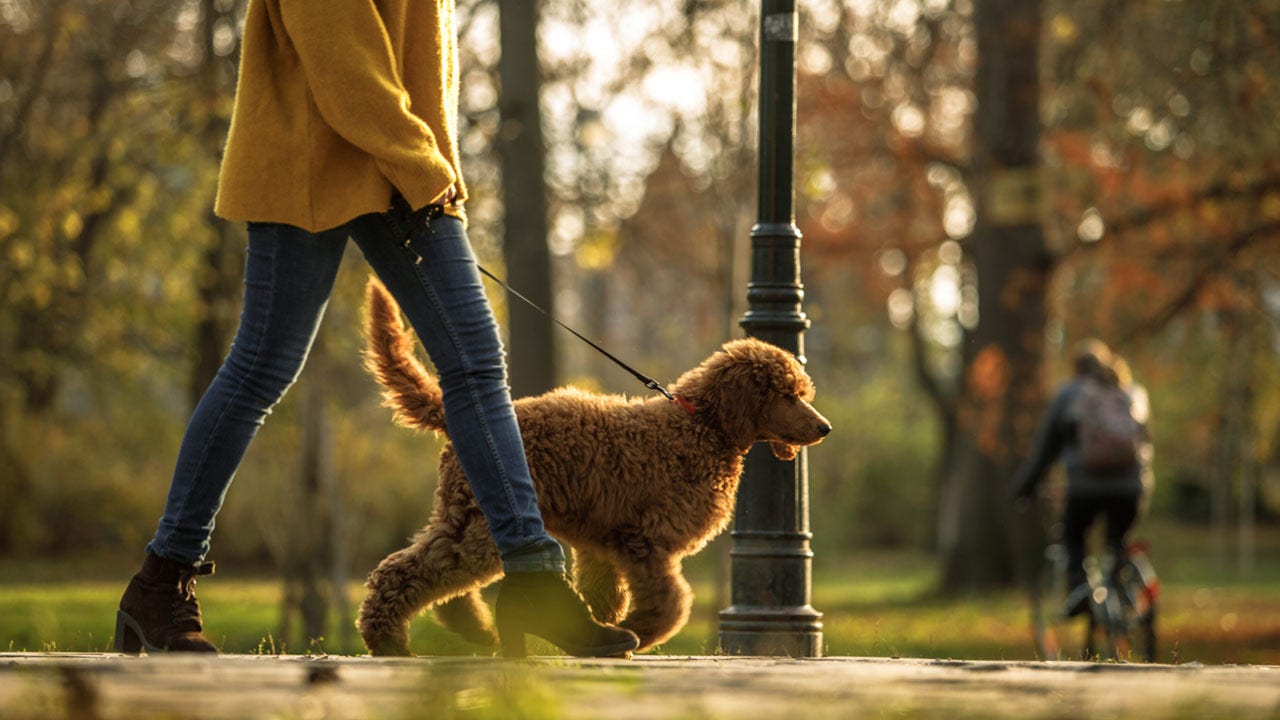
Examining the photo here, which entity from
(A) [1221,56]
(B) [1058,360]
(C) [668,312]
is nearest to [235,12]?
(A) [1221,56]

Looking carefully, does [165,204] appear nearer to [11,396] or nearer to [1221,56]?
[11,396]

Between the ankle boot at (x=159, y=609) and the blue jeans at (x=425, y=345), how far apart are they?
15cm

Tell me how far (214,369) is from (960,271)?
46.0ft

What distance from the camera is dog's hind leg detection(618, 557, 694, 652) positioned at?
5336mm

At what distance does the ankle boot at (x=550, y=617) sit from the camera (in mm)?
4859

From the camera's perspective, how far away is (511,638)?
16.1ft

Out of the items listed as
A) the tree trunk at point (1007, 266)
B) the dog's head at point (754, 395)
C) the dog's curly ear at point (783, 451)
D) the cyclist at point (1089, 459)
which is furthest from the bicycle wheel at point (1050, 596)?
the tree trunk at point (1007, 266)

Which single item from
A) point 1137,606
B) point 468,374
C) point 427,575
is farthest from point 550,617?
point 1137,606

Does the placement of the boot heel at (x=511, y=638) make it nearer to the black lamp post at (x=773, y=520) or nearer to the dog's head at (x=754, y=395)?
the dog's head at (x=754, y=395)

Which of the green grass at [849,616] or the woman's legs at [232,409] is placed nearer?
the woman's legs at [232,409]

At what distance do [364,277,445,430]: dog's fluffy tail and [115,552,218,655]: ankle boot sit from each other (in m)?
0.79

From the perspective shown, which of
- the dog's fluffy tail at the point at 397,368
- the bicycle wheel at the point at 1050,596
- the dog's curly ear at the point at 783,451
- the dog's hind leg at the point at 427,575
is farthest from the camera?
the bicycle wheel at the point at 1050,596

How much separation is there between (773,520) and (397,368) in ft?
6.31

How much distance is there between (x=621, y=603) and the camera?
5516 mm
